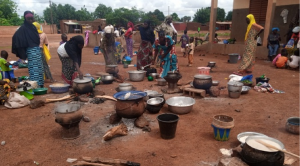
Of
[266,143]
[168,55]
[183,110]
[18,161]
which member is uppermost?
[168,55]

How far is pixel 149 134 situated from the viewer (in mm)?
3795

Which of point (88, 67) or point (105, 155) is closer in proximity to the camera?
point (105, 155)

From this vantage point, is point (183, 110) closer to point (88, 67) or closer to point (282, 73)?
point (282, 73)

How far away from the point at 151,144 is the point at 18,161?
196cm

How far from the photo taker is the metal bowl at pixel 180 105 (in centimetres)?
450

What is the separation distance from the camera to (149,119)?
438 cm

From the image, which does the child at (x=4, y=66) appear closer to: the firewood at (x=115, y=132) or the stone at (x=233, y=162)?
the firewood at (x=115, y=132)

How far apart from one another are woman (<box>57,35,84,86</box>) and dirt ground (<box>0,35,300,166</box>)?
0.77 meters

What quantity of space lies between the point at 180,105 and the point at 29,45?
4.46 meters

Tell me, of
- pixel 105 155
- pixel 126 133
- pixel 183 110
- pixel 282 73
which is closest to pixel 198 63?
pixel 282 73

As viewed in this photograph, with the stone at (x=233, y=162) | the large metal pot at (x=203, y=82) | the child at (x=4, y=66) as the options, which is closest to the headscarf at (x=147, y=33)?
the large metal pot at (x=203, y=82)

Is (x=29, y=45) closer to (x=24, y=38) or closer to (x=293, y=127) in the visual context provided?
(x=24, y=38)

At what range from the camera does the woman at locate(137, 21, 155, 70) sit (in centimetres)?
738

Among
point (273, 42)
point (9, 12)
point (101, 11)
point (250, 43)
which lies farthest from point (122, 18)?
point (250, 43)
